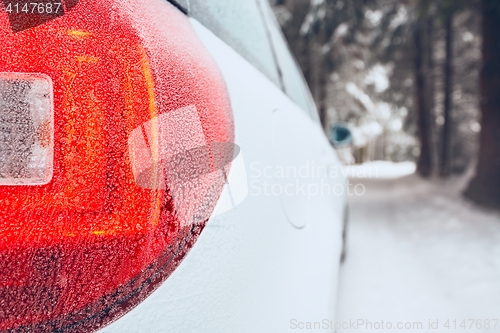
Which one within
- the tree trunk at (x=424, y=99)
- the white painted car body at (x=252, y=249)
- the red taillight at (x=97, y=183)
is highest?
the red taillight at (x=97, y=183)

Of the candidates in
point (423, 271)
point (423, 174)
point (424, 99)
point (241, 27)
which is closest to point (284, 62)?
point (241, 27)

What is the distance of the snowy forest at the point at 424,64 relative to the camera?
210 inches

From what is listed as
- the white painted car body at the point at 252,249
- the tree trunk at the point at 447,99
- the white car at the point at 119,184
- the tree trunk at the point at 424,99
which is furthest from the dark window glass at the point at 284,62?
the tree trunk at the point at 424,99

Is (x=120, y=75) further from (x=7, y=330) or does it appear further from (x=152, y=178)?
(x=7, y=330)

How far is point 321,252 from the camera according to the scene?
3.58 feet

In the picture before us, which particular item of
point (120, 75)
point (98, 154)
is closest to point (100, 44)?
point (120, 75)

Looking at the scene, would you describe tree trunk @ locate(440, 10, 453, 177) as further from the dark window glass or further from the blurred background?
the dark window glass

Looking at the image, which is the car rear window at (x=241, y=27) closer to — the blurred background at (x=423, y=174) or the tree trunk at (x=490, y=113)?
the blurred background at (x=423, y=174)

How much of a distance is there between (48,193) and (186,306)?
0.28 meters

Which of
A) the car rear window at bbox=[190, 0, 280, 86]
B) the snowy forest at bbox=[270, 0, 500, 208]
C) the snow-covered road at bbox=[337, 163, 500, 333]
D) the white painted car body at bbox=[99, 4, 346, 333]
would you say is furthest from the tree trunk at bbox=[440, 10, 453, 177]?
the white painted car body at bbox=[99, 4, 346, 333]

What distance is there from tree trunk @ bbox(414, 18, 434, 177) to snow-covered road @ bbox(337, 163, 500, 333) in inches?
206

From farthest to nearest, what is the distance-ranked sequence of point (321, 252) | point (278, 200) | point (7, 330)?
1. point (321, 252)
2. point (278, 200)
3. point (7, 330)

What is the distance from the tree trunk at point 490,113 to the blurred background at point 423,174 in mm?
15

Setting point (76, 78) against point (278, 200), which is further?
point (278, 200)
